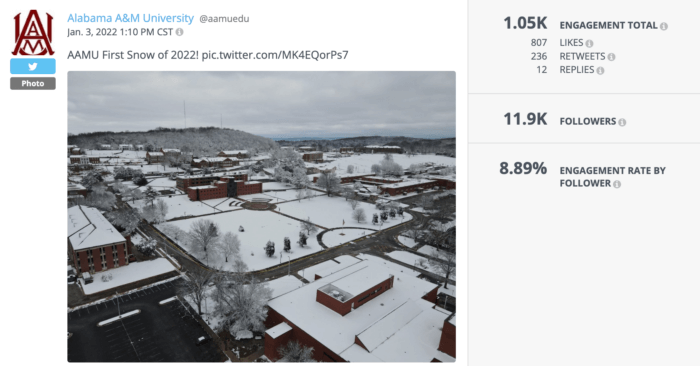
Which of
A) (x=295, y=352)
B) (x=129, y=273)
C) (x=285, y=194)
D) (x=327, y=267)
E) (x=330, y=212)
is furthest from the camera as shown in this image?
(x=285, y=194)

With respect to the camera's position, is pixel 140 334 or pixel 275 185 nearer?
pixel 140 334

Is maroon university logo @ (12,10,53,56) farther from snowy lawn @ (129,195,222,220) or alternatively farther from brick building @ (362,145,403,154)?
brick building @ (362,145,403,154)

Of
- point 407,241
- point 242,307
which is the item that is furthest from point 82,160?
point 242,307

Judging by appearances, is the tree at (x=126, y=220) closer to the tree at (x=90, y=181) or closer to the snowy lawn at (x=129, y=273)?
the snowy lawn at (x=129, y=273)

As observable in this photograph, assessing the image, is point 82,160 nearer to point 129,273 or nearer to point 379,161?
point 129,273

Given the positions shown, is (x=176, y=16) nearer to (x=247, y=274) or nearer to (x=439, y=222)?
(x=247, y=274)

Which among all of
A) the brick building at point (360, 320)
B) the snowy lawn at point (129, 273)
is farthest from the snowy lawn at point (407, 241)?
the snowy lawn at point (129, 273)
